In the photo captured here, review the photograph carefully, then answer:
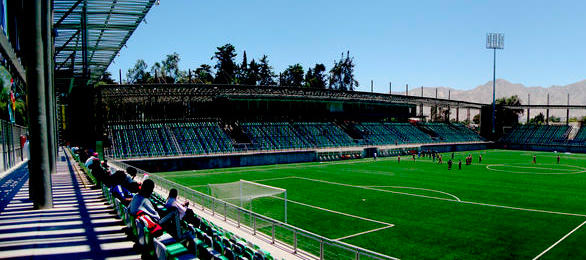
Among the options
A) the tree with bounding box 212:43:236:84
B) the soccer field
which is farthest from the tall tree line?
the soccer field

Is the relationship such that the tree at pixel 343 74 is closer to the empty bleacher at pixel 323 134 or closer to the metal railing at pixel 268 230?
the empty bleacher at pixel 323 134

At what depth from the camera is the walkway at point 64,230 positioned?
9.81 metres

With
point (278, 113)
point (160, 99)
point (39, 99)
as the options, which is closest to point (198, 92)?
point (160, 99)

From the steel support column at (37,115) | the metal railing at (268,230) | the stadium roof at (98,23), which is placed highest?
the stadium roof at (98,23)

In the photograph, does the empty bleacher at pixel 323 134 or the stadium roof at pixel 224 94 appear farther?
the empty bleacher at pixel 323 134

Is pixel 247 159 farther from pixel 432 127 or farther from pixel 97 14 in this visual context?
pixel 432 127

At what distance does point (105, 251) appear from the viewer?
9922mm

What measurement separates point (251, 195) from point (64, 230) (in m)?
11.4

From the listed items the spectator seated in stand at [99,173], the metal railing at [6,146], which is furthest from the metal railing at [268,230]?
the metal railing at [6,146]

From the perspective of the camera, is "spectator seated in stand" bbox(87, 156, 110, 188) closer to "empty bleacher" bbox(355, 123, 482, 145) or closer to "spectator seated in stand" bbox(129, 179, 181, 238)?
"spectator seated in stand" bbox(129, 179, 181, 238)

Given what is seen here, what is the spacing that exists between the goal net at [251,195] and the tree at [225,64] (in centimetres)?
7236

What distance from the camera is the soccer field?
17.3 metres

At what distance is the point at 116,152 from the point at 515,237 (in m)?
43.1

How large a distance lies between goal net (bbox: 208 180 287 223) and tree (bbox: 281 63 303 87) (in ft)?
269
